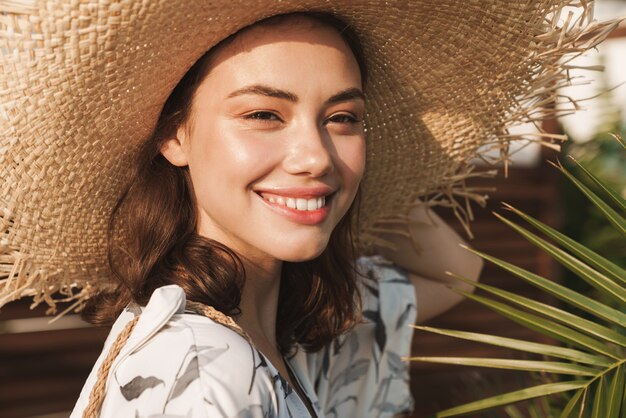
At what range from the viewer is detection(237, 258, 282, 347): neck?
1869 mm

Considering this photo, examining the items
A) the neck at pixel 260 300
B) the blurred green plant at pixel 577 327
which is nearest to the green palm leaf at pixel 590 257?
the blurred green plant at pixel 577 327

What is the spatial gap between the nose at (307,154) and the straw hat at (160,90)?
232 millimetres

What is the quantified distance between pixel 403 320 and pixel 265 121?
947 millimetres

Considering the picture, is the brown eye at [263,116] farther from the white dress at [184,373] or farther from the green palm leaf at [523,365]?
the green palm leaf at [523,365]

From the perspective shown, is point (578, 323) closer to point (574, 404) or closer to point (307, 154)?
point (574, 404)

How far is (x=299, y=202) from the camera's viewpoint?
5.42 feet

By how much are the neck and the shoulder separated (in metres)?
0.42

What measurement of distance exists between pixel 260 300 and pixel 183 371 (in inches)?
24.0

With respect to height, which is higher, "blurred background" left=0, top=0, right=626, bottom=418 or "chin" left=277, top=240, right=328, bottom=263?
"chin" left=277, top=240, right=328, bottom=263

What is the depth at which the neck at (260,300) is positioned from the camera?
187 centimetres

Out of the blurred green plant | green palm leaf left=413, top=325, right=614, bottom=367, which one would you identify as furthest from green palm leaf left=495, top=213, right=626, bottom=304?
green palm leaf left=413, top=325, right=614, bottom=367

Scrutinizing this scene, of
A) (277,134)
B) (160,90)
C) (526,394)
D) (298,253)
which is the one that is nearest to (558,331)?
(526,394)

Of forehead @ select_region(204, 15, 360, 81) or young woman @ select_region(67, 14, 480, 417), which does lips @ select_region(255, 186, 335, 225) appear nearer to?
young woman @ select_region(67, 14, 480, 417)

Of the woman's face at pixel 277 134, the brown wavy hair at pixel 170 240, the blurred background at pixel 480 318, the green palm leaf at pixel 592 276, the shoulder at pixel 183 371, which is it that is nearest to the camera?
the shoulder at pixel 183 371
